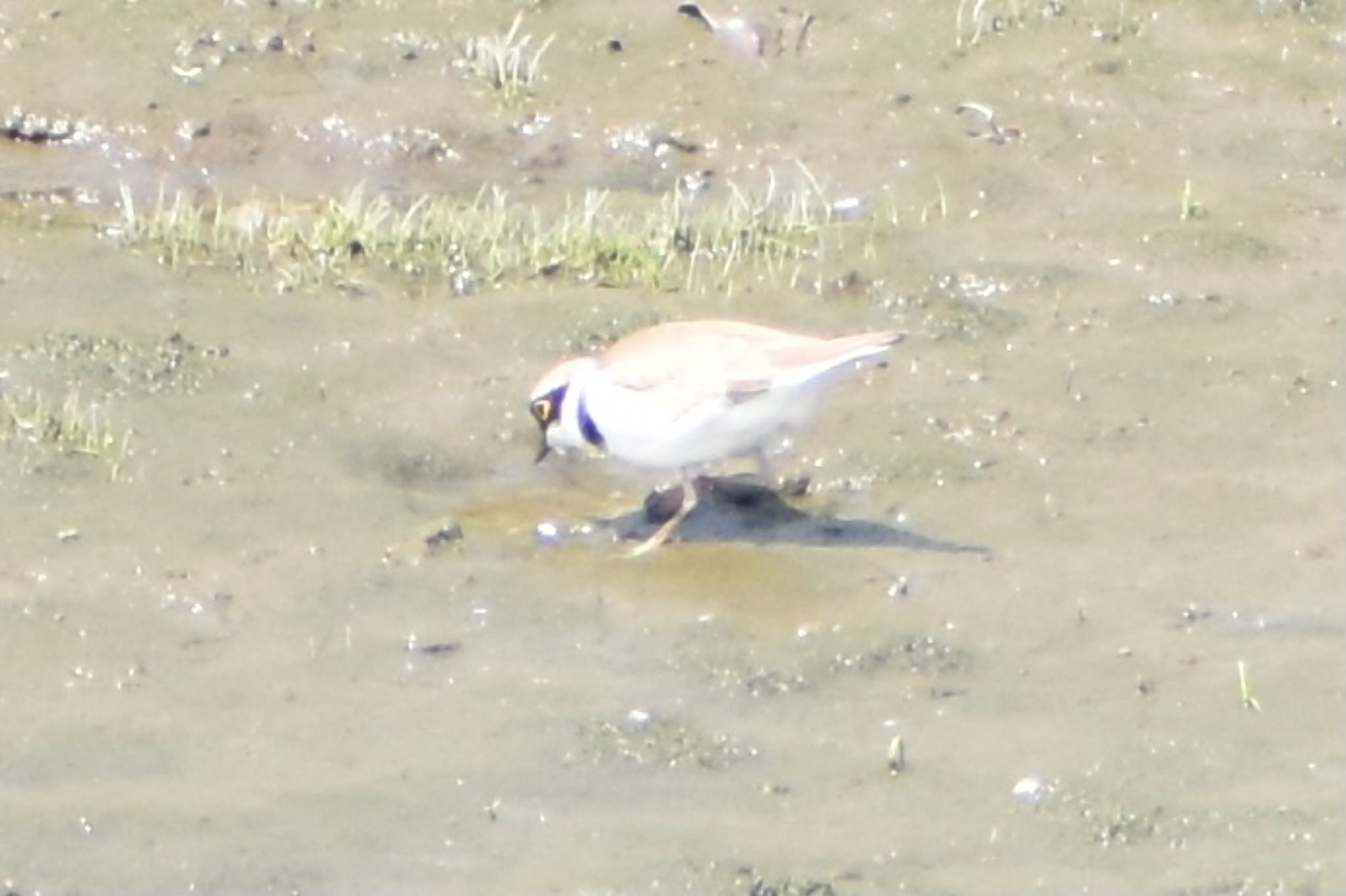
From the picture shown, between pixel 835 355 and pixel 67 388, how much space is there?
8.06 feet

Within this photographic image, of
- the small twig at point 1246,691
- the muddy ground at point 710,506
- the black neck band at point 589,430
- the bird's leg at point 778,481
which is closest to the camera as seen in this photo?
the muddy ground at point 710,506

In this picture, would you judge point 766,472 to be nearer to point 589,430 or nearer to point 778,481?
point 778,481

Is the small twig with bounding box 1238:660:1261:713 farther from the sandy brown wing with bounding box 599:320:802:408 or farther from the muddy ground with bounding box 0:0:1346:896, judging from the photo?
the sandy brown wing with bounding box 599:320:802:408

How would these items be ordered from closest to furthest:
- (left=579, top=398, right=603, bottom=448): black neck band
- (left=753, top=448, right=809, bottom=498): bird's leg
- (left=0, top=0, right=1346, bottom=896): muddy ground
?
(left=0, top=0, right=1346, bottom=896): muddy ground
(left=579, top=398, right=603, bottom=448): black neck band
(left=753, top=448, right=809, bottom=498): bird's leg

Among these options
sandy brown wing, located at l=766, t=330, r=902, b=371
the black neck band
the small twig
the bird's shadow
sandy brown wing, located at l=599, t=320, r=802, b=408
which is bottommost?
the bird's shadow

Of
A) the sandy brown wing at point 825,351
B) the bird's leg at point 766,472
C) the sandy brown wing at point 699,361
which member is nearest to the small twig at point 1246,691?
the sandy brown wing at point 825,351

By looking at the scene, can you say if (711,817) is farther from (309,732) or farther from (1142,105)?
(1142,105)

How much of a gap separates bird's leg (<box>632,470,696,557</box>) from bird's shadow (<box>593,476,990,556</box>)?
4 centimetres

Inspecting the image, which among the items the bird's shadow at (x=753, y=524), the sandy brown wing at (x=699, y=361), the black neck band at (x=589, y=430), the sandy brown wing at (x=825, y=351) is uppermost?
the sandy brown wing at (x=825, y=351)

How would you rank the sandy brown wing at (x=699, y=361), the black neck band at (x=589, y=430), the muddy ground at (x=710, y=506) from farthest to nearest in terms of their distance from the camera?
the black neck band at (x=589, y=430) < the sandy brown wing at (x=699, y=361) < the muddy ground at (x=710, y=506)

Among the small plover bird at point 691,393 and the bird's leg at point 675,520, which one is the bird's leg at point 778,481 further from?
the bird's leg at point 675,520

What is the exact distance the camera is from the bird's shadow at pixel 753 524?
777 cm

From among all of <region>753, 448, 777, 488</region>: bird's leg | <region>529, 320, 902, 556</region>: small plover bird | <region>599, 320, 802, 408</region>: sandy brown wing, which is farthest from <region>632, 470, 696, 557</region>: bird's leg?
<region>599, 320, 802, 408</region>: sandy brown wing

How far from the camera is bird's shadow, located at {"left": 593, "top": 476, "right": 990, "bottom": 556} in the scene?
7.77 metres
